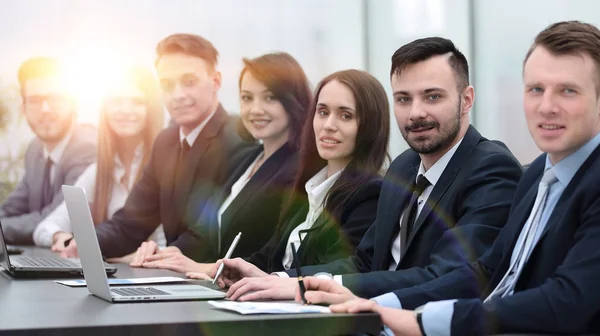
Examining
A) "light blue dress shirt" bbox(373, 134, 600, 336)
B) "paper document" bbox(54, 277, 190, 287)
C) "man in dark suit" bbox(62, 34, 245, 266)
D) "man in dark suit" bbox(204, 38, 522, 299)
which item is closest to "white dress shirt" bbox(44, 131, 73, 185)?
"man in dark suit" bbox(62, 34, 245, 266)

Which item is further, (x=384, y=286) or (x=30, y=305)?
(x=384, y=286)

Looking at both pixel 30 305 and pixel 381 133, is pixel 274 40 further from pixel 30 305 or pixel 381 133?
pixel 30 305

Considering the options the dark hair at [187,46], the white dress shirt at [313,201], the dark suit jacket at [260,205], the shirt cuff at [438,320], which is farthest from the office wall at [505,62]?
the shirt cuff at [438,320]

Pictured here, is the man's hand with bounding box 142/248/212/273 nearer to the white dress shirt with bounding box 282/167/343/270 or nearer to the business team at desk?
the business team at desk

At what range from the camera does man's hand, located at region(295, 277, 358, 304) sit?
2.29 m

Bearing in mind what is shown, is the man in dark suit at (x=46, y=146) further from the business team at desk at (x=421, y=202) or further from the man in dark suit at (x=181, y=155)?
the business team at desk at (x=421, y=202)

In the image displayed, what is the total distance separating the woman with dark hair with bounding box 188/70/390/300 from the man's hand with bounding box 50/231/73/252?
5.97 feet

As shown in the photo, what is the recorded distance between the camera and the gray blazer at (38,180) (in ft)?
20.7

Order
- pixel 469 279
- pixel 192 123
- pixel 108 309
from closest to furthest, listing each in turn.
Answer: pixel 108 309 → pixel 469 279 → pixel 192 123

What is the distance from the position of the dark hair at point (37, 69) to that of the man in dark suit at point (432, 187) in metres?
3.63

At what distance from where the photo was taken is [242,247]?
4.63 m

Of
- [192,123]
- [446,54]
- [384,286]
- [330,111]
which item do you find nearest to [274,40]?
[192,123]

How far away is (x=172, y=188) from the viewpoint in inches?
234

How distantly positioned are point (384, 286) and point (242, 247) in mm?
1940
